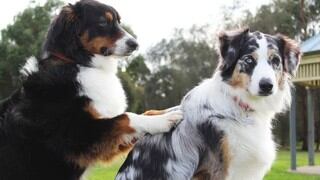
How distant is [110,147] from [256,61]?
170 cm

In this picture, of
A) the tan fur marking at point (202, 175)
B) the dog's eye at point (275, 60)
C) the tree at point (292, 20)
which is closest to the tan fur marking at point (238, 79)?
the dog's eye at point (275, 60)

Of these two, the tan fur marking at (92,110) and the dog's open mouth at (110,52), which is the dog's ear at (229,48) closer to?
the dog's open mouth at (110,52)

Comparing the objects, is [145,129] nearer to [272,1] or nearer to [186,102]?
[186,102]

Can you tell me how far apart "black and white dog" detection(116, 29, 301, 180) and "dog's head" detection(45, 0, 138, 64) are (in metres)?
1.00

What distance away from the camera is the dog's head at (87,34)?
5.78 metres

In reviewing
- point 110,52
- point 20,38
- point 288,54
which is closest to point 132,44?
point 110,52

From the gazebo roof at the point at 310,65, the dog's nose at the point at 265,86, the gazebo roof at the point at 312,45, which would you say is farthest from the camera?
the gazebo roof at the point at 312,45

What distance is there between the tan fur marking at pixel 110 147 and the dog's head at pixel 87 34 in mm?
750

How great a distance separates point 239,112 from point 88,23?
72.5 inches

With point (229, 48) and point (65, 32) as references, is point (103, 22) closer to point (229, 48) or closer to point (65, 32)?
point (65, 32)

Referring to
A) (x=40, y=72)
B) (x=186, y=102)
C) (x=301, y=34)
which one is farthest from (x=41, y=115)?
(x=301, y=34)

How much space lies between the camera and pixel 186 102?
18.2 feet

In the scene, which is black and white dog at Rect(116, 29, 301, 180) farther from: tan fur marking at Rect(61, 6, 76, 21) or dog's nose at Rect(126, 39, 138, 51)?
tan fur marking at Rect(61, 6, 76, 21)

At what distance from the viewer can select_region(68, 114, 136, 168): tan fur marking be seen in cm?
555
